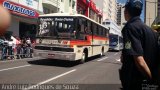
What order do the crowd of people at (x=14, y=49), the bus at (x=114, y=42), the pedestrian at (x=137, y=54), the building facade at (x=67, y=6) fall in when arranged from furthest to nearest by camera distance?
the building facade at (x=67, y=6) < the bus at (x=114, y=42) < the crowd of people at (x=14, y=49) < the pedestrian at (x=137, y=54)

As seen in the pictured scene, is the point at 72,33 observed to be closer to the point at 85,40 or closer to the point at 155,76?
the point at 85,40

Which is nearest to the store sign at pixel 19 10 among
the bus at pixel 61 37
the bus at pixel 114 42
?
the bus at pixel 61 37

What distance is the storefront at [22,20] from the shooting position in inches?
1089

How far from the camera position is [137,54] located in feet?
10.6

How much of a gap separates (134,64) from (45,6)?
39077mm

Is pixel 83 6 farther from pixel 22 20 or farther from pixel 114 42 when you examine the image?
pixel 22 20

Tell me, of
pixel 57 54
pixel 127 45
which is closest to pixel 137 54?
pixel 127 45

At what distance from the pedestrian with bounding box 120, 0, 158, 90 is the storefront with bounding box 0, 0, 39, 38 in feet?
76.3

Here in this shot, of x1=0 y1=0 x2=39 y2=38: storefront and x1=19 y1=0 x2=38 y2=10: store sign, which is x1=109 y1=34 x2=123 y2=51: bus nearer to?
x1=0 y1=0 x2=39 y2=38: storefront

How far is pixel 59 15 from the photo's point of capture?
56.5 feet

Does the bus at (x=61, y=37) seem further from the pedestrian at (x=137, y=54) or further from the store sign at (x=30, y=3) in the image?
the store sign at (x=30, y=3)

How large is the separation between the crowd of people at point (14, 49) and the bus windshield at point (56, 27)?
345 centimetres

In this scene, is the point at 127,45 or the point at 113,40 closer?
the point at 127,45

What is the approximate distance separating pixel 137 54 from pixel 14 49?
1899cm
